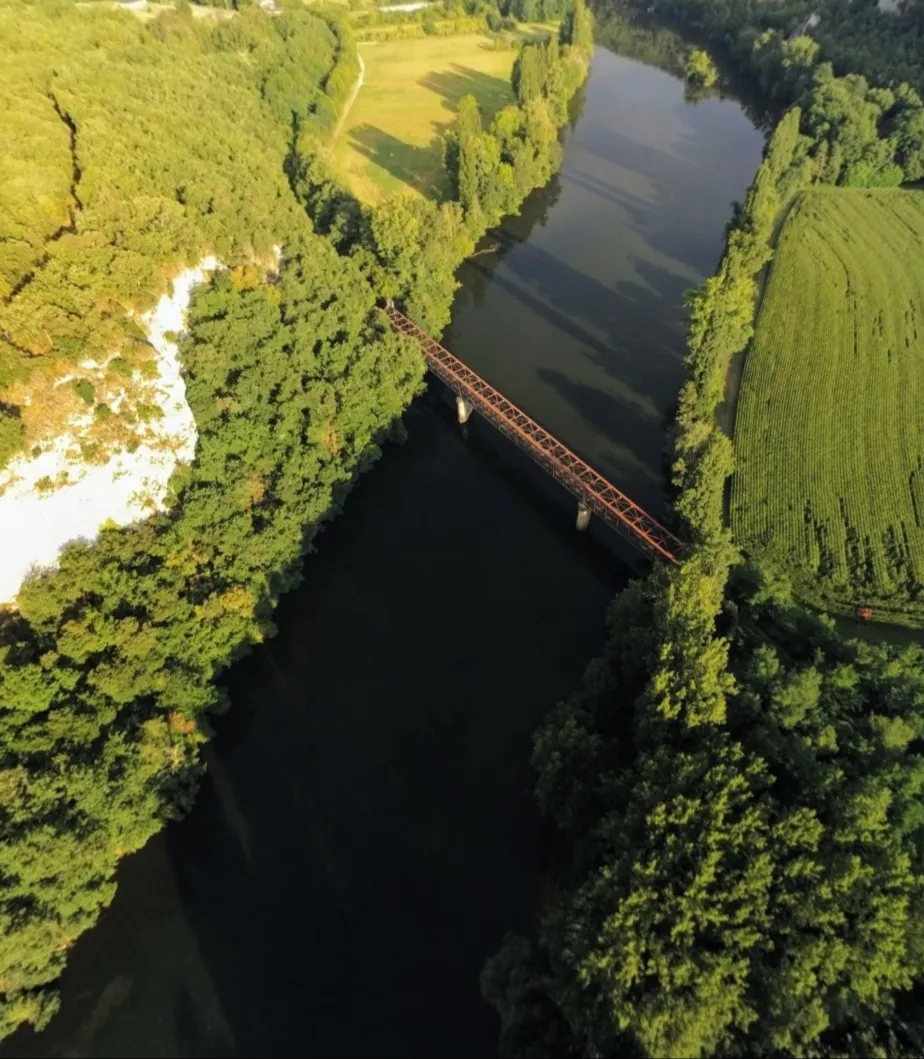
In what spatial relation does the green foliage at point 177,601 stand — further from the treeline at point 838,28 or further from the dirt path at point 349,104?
the treeline at point 838,28

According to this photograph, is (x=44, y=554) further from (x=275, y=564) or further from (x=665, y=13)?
(x=665, y=13)

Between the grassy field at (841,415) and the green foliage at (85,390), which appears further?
the grassy field at (841,415)

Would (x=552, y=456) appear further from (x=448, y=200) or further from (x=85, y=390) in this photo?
(x=448, y=200)

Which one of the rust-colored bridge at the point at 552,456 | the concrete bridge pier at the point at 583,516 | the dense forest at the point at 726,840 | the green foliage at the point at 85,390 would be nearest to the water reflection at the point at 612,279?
the rust-colored bridge at the point at 552,456

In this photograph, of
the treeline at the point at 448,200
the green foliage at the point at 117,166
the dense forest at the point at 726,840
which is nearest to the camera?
the dense forest at the point at 726,840

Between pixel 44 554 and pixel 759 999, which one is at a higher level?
pixel 759 999

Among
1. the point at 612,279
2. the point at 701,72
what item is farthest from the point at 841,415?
the point at 701,72

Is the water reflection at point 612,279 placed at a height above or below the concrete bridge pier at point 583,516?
above

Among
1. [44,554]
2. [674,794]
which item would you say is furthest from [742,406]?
[44,554]
